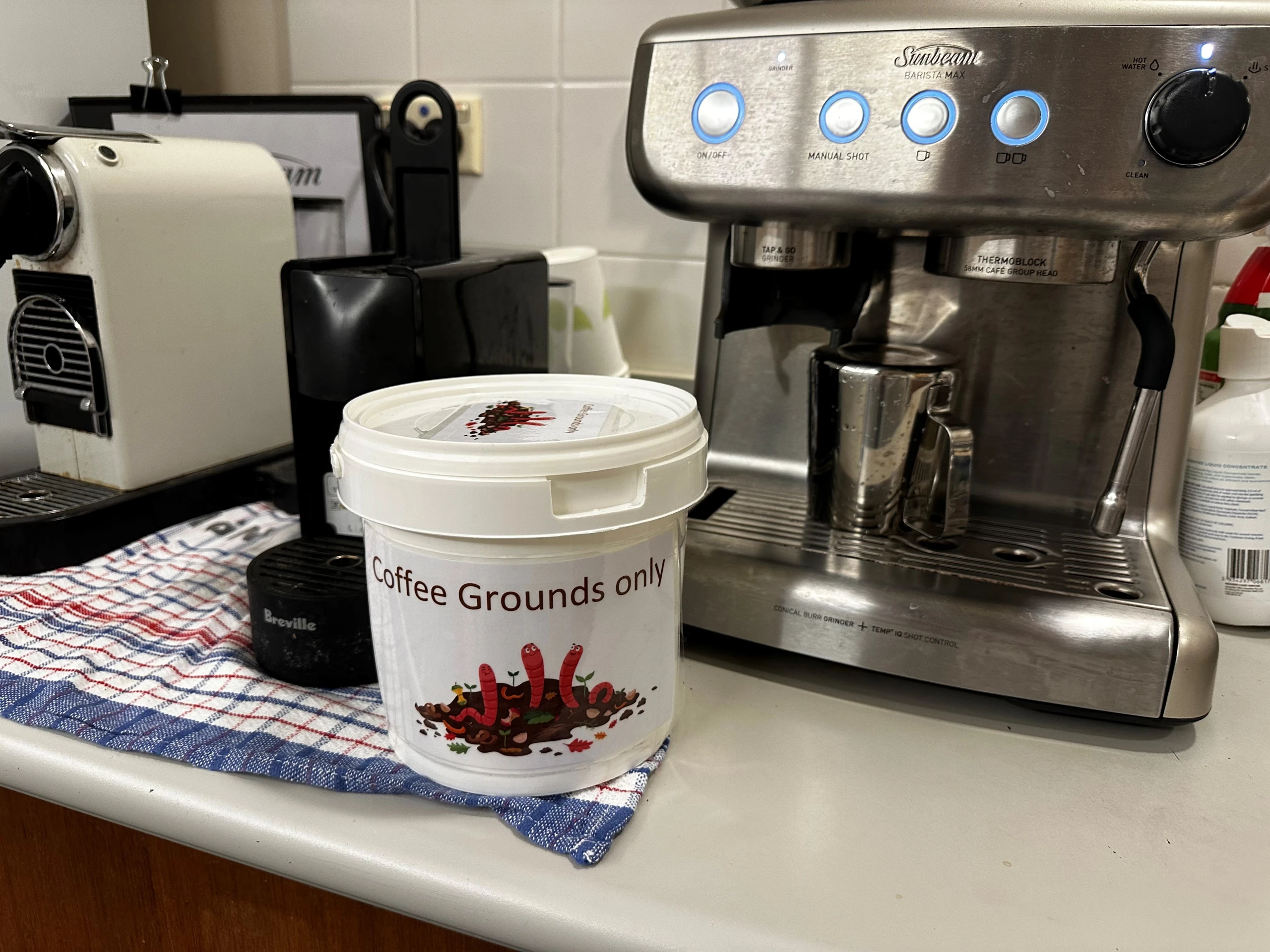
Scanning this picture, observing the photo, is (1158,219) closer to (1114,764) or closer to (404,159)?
(1114,764)

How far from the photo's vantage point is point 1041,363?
0.60 metres

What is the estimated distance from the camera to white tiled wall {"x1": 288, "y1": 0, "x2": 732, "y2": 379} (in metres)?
0.88

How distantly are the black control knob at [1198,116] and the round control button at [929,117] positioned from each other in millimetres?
90

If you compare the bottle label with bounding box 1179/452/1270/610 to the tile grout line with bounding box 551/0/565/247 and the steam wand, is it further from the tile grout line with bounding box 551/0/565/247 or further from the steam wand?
the tile grout line with bounding box 551/0/565/247

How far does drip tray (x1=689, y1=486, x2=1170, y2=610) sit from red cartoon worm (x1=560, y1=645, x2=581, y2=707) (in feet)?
0.58

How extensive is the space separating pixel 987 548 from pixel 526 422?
0.99 ft

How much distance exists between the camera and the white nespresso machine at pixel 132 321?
61 cm

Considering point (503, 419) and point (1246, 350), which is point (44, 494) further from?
Result: point (1246, 350)

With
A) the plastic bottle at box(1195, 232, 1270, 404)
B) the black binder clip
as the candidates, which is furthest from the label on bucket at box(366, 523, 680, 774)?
the black binder clip

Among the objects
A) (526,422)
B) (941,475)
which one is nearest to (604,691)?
(526,422)

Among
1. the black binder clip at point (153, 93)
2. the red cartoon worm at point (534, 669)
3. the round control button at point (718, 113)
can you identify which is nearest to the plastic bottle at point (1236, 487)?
the round control button at point (718, 113)

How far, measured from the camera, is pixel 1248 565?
601 mm

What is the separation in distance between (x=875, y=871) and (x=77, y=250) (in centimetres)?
62

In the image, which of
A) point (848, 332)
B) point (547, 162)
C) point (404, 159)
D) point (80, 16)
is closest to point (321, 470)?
point (404, 159)
